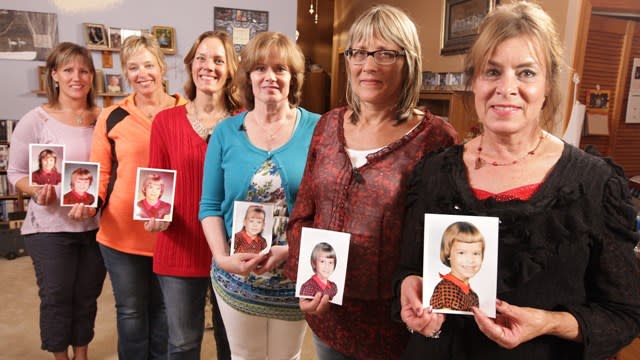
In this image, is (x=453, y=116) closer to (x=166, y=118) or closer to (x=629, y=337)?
(x=166, y=118)

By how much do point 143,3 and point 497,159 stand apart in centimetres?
382

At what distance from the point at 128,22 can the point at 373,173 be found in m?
3.60

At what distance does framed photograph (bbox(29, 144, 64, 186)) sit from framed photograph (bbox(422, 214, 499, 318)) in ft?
5.45

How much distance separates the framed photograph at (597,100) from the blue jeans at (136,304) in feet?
7.83

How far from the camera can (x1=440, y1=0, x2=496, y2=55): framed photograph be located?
3.49 metres

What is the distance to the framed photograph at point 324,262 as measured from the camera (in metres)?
1.14

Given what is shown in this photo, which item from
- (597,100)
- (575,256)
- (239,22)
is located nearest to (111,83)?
(239,22)

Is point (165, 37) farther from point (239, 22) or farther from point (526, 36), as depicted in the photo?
point (526, 36)

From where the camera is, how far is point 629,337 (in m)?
0.93

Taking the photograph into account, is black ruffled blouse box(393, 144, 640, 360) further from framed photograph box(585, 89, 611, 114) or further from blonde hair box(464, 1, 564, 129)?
framed photograph box(585, 89, 611, 114)

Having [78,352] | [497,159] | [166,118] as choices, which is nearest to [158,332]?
[78,352]

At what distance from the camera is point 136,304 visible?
1966 mm

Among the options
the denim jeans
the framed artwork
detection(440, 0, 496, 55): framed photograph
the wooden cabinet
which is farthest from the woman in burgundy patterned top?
the framed artwork

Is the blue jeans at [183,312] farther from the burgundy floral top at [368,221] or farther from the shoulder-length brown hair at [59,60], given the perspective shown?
the shoulder-length brown hair at [59,60]
